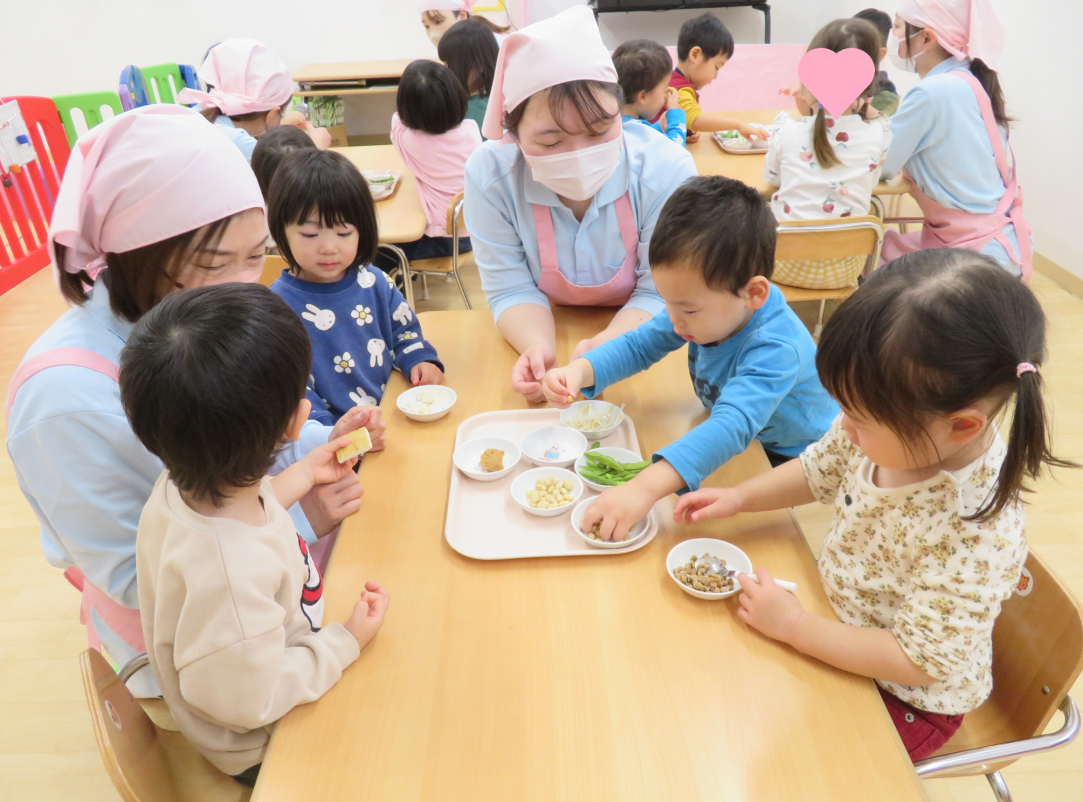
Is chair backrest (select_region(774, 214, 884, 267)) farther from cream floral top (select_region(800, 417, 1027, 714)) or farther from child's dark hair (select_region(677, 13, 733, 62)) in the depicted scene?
child's dark hair (select_region(677, 13, 733, 62))

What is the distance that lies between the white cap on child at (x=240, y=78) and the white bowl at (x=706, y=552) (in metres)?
3.23

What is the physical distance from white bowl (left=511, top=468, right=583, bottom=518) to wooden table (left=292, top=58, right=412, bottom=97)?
211 inches

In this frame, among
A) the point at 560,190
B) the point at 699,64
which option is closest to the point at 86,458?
the point at 560,190

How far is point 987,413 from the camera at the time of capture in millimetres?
784

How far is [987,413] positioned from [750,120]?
3.26m

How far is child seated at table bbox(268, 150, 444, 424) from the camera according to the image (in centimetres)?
151

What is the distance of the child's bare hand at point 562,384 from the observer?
1.33m

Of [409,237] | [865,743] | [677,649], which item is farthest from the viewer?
[409,237]

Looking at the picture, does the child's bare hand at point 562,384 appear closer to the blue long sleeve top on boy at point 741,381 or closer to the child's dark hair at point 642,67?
the blue long sleeve top on boy at point 741,381

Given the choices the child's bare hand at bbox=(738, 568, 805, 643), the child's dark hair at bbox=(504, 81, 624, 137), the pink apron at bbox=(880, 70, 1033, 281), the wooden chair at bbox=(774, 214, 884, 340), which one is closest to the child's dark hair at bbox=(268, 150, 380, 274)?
the child's dark hair at bbox=(504, 81, 624, 137)

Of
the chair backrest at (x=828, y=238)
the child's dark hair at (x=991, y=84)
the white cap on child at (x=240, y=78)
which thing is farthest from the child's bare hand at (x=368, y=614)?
the white cap on child at (x=240, y=78)

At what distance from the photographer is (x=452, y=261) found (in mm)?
2996

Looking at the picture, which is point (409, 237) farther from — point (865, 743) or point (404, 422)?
point (865, 743)

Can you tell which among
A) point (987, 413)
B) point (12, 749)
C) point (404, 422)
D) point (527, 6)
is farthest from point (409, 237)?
point (527, 6)
